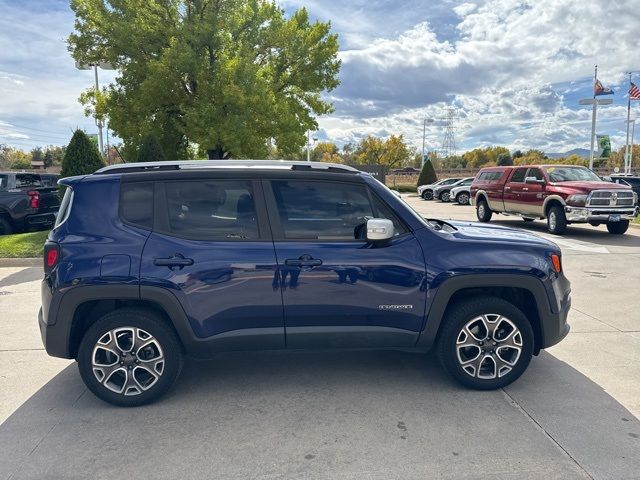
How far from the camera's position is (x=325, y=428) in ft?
10.4

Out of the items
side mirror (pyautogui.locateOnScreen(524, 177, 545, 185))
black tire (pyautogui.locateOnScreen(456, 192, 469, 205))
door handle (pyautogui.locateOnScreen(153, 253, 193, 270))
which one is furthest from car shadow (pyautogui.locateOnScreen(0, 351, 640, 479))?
black tire (pyautogui.locateOnScreen(456, 192, 469, 205))

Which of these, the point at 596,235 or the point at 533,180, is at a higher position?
the point at 533,180

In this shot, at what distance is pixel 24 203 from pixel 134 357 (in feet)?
31.3

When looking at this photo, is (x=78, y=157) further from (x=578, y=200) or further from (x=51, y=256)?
(x=578, y=200)

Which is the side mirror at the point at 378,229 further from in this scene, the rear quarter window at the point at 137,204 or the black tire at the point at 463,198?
the black tire at the point at 463,198

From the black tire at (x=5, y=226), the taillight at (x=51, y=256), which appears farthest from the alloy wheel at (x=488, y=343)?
the black tire at (x=5, y=226)

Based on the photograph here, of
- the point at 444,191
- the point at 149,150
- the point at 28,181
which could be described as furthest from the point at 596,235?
the point at 444,191

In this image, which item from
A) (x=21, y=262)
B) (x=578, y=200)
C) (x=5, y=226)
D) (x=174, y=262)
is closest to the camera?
(x=174, y=262)

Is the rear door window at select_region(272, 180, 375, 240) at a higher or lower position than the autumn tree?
lower

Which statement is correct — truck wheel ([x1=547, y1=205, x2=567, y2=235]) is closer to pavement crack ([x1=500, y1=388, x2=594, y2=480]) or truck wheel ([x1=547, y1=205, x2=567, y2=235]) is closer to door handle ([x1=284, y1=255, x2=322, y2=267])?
pavement crack ([x1=500, y1=388, x2=594, y2=480])

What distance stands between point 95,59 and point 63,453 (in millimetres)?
19224

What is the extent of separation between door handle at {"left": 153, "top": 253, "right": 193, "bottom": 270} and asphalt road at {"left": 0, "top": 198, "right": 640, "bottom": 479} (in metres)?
0.79

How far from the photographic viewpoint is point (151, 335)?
340cm

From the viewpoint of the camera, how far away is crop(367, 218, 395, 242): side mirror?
3.25 metres
